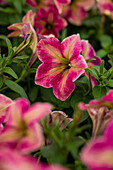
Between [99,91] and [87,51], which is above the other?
[87,51]

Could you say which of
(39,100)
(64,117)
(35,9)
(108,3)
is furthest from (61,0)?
(64,117)

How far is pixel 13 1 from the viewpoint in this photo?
113 centimetres

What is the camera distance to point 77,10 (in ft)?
4.11

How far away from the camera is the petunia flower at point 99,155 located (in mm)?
384

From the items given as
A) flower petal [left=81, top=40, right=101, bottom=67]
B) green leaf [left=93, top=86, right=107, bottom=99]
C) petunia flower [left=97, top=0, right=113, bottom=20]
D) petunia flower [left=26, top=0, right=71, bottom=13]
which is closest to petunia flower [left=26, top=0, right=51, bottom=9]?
petunia flower [left=26, top=0, right=71, bottom=13]

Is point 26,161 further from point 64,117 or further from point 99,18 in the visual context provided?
point 99,18

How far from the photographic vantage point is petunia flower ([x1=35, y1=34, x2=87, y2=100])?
28.2 inches

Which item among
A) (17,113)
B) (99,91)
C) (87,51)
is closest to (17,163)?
(17,113)

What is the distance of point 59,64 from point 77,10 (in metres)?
0.57

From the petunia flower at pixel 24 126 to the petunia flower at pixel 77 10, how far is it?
0.81 m

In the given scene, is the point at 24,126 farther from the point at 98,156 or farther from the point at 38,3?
the point at 38,3

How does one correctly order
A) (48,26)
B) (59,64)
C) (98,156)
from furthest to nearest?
1. (48,26)
2. (59,64)
3. (98,156)

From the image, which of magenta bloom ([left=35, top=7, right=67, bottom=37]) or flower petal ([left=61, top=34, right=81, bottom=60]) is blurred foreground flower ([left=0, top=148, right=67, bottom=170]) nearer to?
flower petal ([left=61, top=34, right=81, bottom=60])

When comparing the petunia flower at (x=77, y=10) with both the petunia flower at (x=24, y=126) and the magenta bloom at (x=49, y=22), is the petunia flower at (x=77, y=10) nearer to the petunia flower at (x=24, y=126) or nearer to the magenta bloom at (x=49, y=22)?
the magenta bloom at (x=49, y=22)
